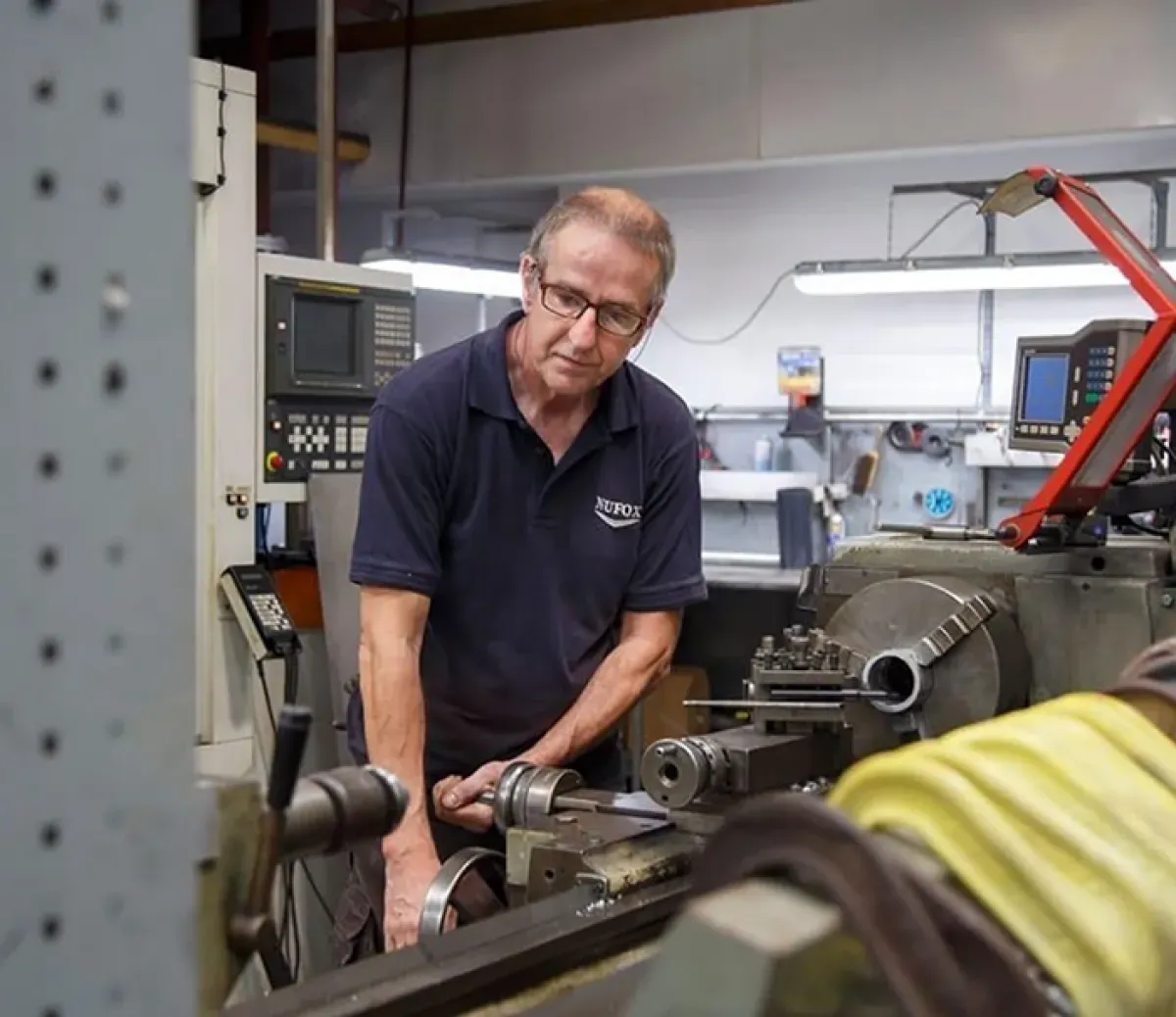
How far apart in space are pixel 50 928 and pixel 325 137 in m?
3.00

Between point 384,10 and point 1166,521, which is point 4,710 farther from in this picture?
point 384,10

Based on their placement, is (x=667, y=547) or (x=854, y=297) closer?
(x=667, y=547)

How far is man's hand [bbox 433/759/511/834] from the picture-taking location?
1723 millimetres

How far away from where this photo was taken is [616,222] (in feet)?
5.83

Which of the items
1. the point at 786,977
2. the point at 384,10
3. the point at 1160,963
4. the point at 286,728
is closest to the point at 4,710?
the point at 286,728

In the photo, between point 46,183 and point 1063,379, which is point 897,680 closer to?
point 1063,379

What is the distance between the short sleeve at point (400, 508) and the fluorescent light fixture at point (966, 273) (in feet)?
8.93

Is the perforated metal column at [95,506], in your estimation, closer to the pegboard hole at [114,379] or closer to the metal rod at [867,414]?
the pegboard hole at [114,379]

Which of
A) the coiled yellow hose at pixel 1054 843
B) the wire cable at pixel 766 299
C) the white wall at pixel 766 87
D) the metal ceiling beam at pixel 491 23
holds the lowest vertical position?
the coiled yellow hose at pixel 1054 843

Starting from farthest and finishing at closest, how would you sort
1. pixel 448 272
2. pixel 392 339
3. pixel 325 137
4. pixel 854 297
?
pixel 854 297
pixel 448 272
pixel 325 137
pixel 392 339

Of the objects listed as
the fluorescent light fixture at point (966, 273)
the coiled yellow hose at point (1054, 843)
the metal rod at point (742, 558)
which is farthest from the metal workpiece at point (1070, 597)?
the metal rod at point (742, 558)

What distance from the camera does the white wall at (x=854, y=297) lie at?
182 inches

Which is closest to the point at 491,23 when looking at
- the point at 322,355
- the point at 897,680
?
the point at 322,355

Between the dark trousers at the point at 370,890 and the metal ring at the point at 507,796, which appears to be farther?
the dark trousers at the point at 370,890
